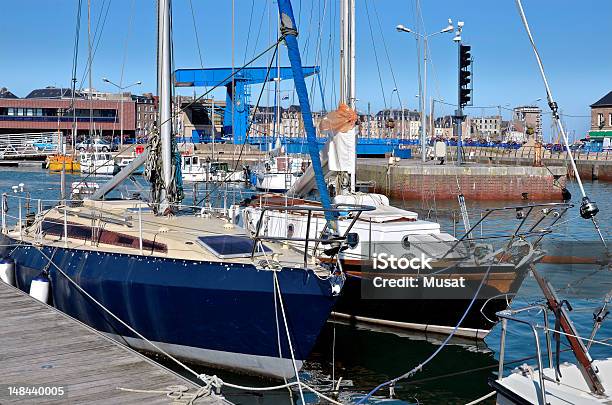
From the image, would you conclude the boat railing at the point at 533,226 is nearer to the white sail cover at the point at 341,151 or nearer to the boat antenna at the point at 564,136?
the boat antenna at the point at 564,136

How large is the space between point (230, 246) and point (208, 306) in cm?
117

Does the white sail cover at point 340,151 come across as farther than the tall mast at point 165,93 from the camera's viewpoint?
Yes

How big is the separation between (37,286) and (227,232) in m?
3.64

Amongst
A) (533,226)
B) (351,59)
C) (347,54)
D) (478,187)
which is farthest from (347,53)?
(478,187)

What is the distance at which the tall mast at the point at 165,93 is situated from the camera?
50.1ft

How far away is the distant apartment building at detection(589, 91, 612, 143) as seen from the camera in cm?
9738

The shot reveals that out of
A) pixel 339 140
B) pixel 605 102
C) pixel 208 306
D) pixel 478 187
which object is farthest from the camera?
pixel 605 102

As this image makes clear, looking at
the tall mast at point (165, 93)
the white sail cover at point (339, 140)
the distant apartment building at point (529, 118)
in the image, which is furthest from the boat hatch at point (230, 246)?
the distant apartment building at point (529, 118)

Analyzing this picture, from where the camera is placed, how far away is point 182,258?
12297mm

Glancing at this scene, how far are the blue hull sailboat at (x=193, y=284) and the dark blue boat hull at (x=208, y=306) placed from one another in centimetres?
2

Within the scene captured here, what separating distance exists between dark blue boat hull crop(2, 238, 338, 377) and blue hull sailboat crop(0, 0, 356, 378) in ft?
0.05

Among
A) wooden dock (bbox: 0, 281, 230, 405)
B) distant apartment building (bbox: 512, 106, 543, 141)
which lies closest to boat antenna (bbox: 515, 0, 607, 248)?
wooden dock (bbox: 0, 281, 230, 405)

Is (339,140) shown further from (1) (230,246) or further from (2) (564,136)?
(2) (564,136)

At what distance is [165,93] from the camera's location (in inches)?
605
